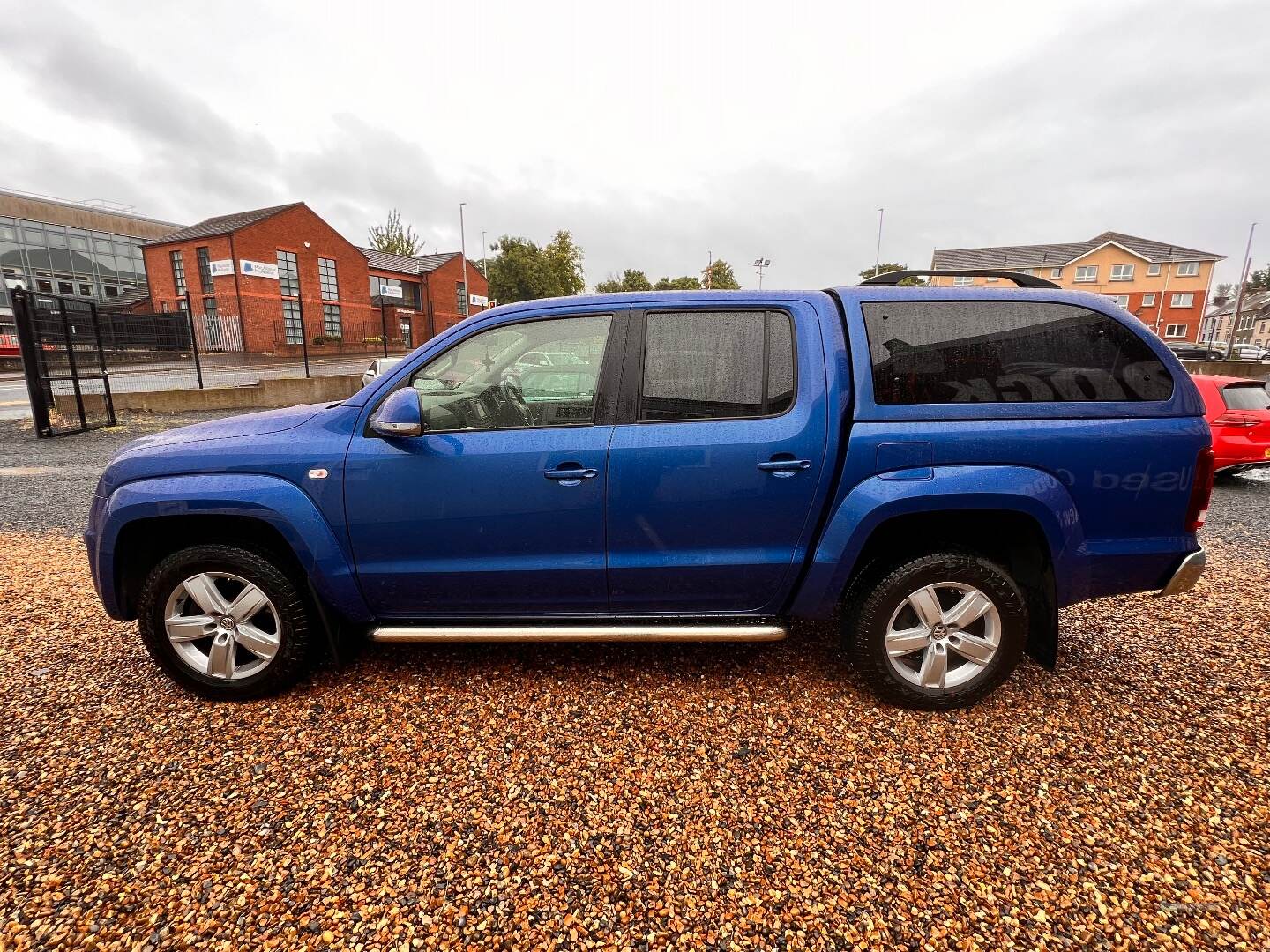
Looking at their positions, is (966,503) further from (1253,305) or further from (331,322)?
(1253,305)

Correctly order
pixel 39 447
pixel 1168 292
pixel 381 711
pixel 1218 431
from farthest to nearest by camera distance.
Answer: pixel 1168 292, pixel 39 447, pixel 1218 431, pixel 381 711

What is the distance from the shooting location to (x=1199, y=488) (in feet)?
8.17

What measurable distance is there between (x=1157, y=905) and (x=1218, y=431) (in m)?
7.56

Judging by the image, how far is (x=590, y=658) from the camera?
3.21m

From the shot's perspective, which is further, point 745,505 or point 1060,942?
point 745,505

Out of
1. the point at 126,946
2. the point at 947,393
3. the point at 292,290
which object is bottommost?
the point at 126,946

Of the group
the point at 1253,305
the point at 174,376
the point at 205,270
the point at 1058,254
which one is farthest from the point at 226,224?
the point at 1253,305

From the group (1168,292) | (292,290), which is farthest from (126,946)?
(1168,292)

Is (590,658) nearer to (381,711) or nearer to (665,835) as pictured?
(381,711)

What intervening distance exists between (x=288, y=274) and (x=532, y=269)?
17320 mm

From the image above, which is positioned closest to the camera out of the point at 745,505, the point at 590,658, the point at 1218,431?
the point at 745,505

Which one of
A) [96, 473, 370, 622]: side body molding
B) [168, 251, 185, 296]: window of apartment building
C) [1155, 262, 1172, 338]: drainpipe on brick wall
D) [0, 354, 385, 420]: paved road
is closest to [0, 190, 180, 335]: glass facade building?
[168, 251, 185, 296]: window of apartment building

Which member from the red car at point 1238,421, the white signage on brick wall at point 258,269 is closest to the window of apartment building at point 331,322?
the white signage on brick wall at point 258,269

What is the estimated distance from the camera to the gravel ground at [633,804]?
1.77 m
